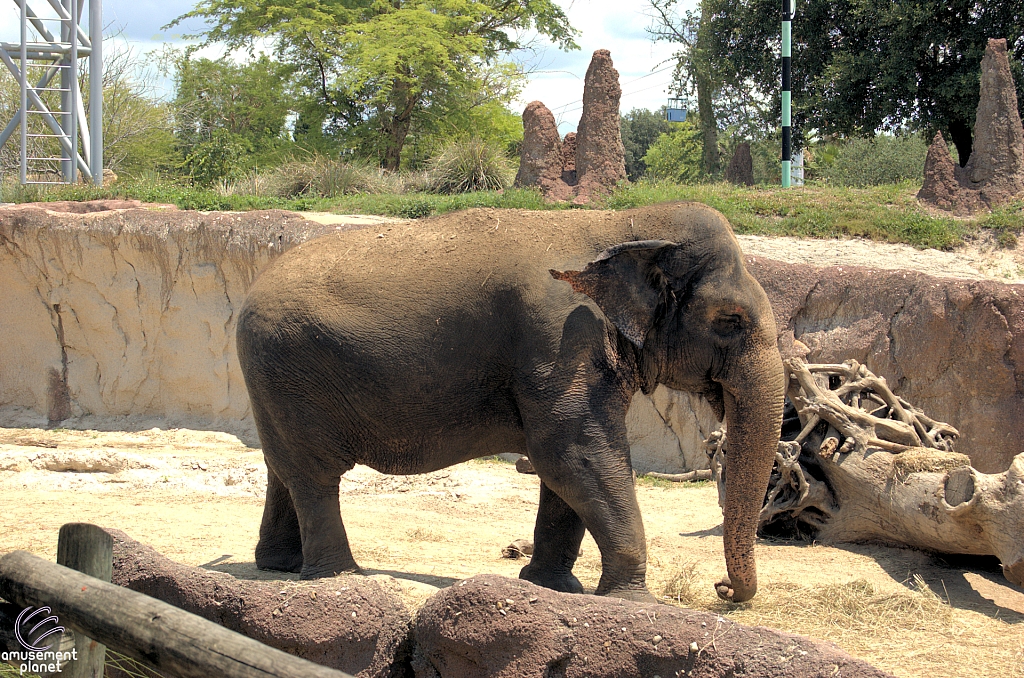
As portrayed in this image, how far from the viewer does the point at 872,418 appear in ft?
24.3

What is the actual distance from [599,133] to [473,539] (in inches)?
367

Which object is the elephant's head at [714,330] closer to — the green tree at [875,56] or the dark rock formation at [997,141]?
the dark rock formation at [997,141]

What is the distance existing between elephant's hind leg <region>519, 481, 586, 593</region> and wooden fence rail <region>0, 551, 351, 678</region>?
2629 millimetres

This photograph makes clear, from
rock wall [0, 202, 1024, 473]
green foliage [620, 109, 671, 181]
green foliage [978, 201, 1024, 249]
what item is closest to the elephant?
rock wall [0, 202, 1024, 473]

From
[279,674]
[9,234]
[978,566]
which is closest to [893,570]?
[978,566]

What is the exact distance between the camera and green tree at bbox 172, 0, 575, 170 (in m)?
25.0

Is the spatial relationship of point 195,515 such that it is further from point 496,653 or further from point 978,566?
point 978,566

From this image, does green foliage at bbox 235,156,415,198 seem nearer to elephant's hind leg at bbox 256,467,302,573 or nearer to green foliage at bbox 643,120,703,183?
elephant's hind leg at bbox 256,467,302,573

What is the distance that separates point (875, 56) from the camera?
2134 cm

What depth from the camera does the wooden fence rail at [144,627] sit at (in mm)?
3203

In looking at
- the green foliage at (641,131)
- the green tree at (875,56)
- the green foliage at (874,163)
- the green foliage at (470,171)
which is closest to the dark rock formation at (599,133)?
the green foliage at (470,171)

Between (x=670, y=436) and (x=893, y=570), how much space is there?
14.4 ft

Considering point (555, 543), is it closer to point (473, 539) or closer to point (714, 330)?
point (714, 330)

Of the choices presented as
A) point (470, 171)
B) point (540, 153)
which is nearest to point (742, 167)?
point (540, 153)
